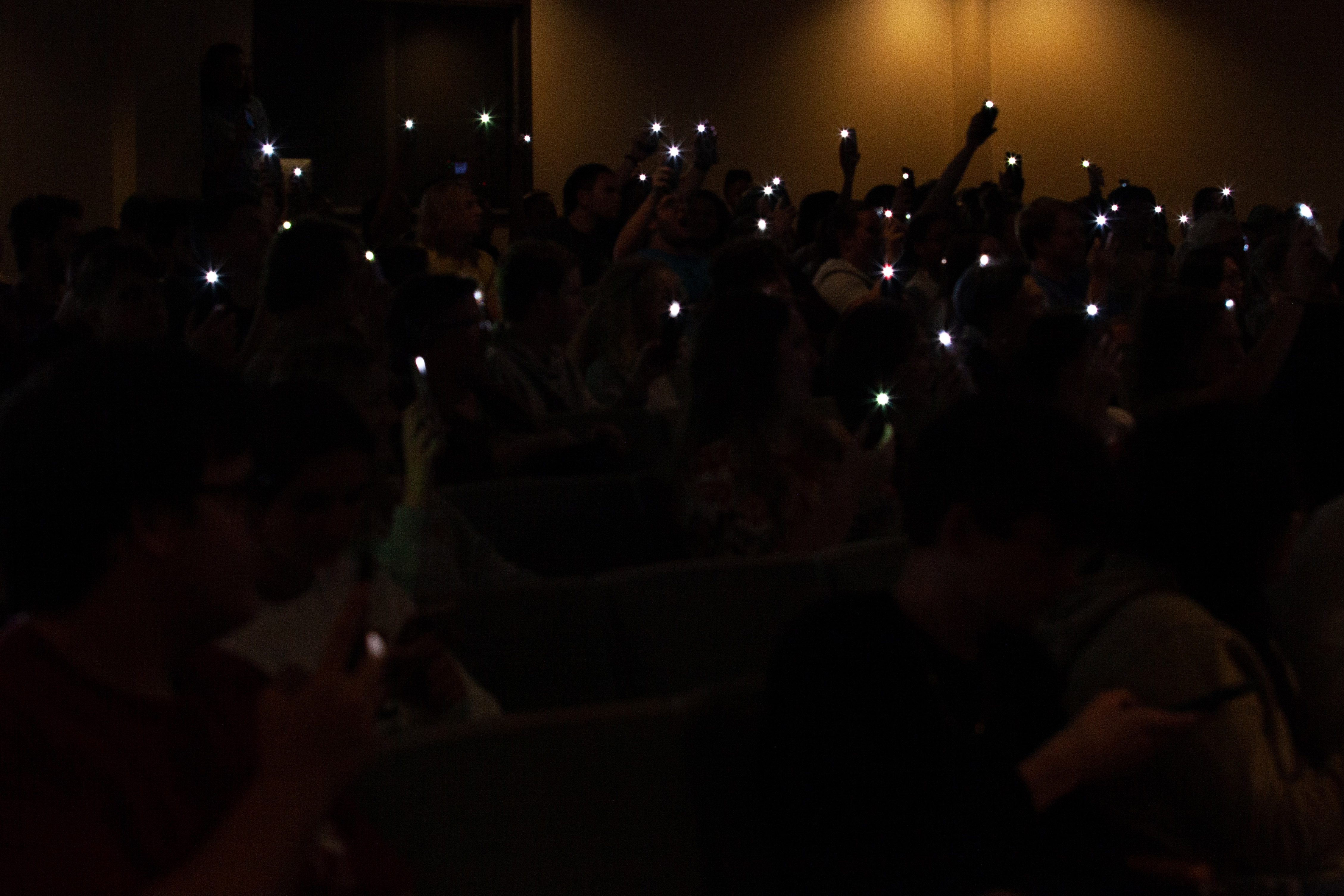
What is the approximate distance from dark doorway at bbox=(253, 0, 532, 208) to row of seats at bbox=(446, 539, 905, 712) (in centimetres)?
715

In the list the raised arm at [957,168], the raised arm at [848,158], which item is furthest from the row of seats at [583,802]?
the raised arm at [848,158]

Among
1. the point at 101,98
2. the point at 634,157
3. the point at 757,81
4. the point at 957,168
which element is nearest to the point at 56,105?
the point at 101,98

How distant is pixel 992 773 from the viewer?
1.48 metres

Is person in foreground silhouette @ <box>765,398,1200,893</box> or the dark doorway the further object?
the dark doorway

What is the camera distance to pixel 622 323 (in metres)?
4.34

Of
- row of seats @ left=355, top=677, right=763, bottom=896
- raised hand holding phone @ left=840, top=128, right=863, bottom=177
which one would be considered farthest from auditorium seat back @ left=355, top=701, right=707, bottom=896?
raised hand holding phone @ left=840, top=128, right=863, bottom=177

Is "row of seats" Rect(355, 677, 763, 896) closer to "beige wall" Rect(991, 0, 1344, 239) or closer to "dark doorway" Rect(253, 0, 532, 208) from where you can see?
"dark doorway" Rect(253, 0, 532, 208)

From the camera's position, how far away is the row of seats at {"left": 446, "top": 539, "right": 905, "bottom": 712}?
202 centimetres

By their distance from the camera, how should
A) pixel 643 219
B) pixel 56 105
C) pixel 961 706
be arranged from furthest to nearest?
pixel 56 105 < pixel 643 219 < pixel 961 706

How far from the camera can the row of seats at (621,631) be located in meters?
2.02

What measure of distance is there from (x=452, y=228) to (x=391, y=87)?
4481 mm

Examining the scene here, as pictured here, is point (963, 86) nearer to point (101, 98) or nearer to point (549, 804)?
point (101, 98)

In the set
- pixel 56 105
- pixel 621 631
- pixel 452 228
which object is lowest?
pixel 621 631

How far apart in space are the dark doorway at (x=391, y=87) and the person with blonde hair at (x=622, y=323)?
15.5 ft
